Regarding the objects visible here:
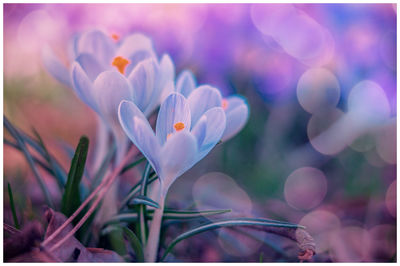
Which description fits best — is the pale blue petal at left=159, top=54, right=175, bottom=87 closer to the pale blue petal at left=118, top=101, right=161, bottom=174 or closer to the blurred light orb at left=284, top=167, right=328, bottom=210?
the pale blue petal at left=118, top=101, right=161, bottom=174

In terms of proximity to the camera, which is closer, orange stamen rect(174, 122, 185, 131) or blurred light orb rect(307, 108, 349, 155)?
orange stamen rect(174, 122, 185, 131)

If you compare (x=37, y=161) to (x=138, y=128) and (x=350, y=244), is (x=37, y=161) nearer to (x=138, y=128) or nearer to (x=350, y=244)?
(x=138, y=128)

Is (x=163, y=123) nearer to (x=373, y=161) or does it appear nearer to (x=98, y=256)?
A: (x=98, y=256)

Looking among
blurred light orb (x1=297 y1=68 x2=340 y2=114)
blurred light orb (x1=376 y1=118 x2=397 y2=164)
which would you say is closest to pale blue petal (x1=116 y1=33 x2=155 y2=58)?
blurred light orb (x1=297 y1=68 x2=340 y2=114)

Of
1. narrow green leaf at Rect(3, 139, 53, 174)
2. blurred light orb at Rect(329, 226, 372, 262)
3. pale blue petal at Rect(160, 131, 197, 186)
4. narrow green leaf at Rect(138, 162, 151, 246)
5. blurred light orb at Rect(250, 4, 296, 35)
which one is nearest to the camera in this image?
pale blue petal at Rect(160, 131, 197, 186)

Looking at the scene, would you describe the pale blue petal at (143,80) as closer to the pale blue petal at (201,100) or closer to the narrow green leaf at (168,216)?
the pale blue petal at (201,100)

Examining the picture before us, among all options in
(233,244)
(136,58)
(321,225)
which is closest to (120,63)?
(136,58)

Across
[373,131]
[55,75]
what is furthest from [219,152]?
[55,75]
